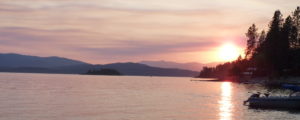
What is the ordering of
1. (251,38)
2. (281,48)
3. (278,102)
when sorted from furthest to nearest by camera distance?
(251,38) < (281,48) < (278,102)

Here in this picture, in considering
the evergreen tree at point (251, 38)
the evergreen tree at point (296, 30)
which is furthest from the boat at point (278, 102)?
the evergreen tree at point (251, 38)

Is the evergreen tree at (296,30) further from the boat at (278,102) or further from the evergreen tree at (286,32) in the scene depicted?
the boat at (278,102)

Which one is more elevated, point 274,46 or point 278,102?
point 274,46

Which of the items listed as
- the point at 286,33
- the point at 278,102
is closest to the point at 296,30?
the point at 286,33

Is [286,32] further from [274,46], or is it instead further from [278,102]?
[278,102]

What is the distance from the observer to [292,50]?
442 ft

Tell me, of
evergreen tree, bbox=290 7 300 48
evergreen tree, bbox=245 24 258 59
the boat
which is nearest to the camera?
the boat

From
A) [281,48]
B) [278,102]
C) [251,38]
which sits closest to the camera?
[278,102]

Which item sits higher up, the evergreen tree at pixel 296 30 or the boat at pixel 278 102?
the evergreen tree at pixel 296 30

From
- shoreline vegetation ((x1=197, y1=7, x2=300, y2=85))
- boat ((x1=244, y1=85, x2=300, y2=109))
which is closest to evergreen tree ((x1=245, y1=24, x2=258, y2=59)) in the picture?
shoreline vegetation ((x1=197, y1=7, x2=300, y2=85))

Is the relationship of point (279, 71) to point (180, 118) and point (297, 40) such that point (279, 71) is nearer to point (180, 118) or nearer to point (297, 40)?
point (297, 40)

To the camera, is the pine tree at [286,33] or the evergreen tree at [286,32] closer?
the pine tree at [286,33]

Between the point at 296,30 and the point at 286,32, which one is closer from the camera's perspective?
the point at 286,32

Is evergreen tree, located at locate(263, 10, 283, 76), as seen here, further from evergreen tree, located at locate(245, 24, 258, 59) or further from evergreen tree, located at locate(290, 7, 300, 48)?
A: evergreen tree, located at locate(245, 24, 258, 59)
